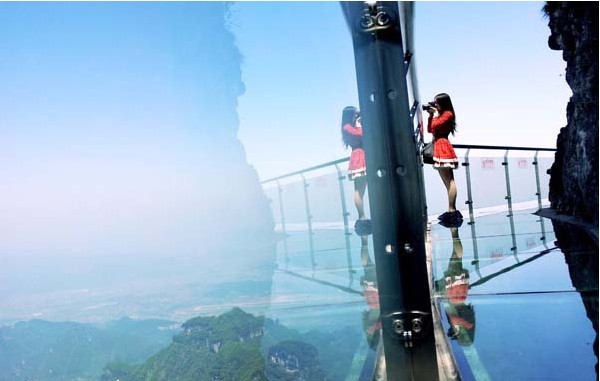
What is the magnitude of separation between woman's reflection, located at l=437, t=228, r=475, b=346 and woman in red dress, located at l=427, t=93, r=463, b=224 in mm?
1109

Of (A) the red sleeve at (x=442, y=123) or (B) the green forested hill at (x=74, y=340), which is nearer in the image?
(A) the red sleeve at (x=442, y=123)

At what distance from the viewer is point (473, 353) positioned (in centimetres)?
75

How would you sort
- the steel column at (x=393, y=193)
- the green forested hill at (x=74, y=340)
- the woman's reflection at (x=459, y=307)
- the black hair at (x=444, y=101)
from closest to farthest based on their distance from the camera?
1. the steel column at (x=393, y=193)
2. the woman's reflection at (x=459, y=307)
3. the black hair at (x=444, y=101)
4. the green forested hill at (x=74, y=340)

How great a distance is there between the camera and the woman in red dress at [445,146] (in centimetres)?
230

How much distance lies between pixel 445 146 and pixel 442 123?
30 centimetres

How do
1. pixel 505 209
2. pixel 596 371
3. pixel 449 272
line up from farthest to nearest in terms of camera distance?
pixel 505 209 < pixel 449 272 < pixel 596 371

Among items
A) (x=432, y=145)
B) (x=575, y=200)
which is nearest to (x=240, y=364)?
(x=432, y=145)

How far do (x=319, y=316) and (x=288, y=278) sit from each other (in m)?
0.41

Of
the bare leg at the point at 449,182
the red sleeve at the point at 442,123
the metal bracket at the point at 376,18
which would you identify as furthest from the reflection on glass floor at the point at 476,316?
the bare leg at the point at 449,182

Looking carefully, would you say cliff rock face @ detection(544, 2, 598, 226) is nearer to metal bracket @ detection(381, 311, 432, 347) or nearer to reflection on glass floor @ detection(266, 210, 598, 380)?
reflection on glass floor @ detection(266, 210, 598, 380)

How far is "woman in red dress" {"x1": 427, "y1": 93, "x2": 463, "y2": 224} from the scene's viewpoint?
2.30 meters

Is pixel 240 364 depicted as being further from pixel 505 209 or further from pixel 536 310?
pixel 505 209

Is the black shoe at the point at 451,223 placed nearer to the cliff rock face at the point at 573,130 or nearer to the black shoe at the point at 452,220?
the black shoe at the point at 452,220

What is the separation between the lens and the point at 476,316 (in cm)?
93
